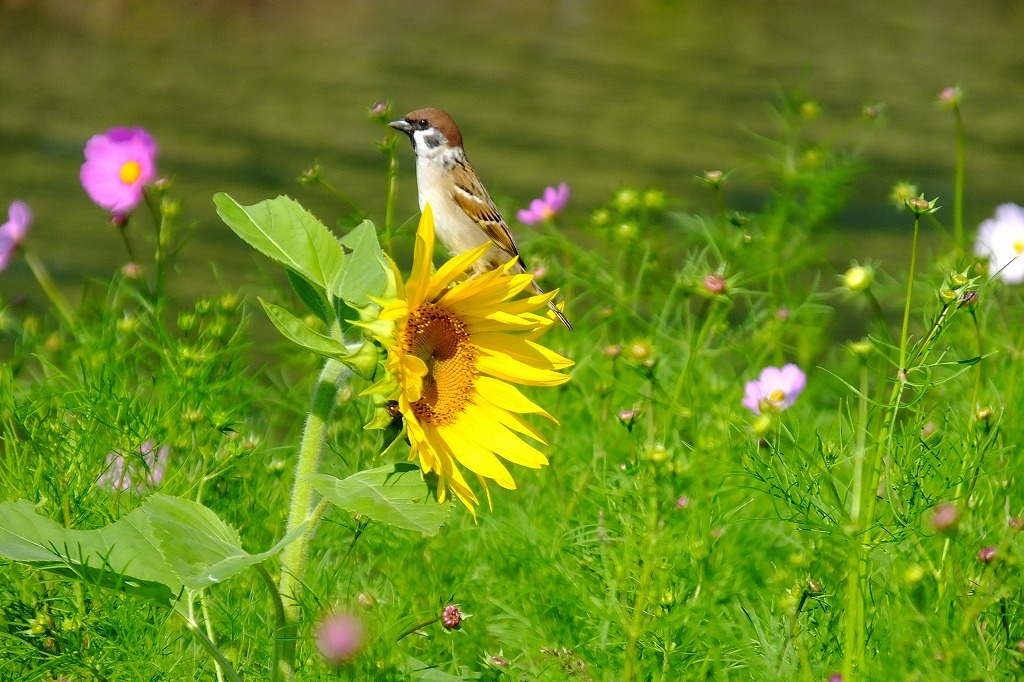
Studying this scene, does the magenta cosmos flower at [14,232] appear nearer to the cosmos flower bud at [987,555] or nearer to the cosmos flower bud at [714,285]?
the cosmos flower bud at [714,285]

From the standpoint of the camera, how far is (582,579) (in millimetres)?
2049

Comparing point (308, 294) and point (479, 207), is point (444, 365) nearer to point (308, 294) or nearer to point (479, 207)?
point (308, 294)

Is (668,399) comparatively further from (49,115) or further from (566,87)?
(566,87)

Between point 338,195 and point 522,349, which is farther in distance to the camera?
point 338,195

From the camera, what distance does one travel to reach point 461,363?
5.19 ft

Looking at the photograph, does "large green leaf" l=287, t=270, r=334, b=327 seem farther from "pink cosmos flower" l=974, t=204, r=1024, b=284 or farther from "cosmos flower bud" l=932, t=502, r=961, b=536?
"pink cosmos flower" l=974, t=204, r=1024, b=284

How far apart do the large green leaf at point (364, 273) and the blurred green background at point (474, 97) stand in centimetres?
343

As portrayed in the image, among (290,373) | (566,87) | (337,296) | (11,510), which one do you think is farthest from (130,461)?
(566,87)

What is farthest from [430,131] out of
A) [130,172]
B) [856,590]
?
[856,590]

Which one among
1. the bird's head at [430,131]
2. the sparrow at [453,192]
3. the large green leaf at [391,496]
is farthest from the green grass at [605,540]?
the bird's head at [430,131]

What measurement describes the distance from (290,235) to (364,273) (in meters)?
0.11

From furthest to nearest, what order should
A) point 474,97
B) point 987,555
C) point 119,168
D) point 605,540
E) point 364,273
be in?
point 474,97
point 119,168
point 605,540
point 987,555
point 364,273

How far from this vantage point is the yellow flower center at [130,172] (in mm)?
2580

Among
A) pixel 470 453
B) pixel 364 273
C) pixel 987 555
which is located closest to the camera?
pixel 470 453
